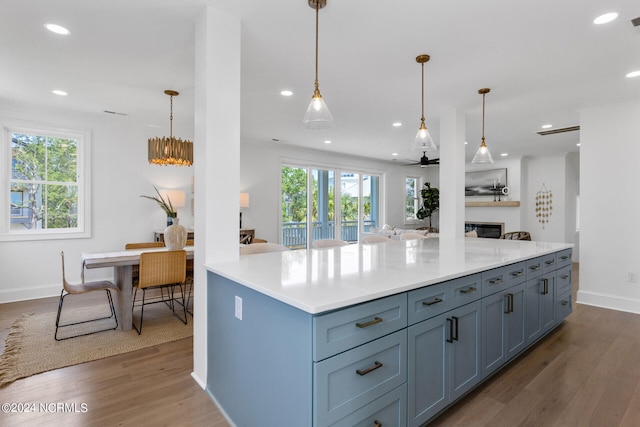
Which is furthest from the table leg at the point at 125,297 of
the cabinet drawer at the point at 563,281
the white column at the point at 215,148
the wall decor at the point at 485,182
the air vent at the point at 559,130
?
the wall decor at the point at 485,182

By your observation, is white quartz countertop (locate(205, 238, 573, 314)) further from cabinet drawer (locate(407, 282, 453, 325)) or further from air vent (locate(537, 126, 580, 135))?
air vent (locate(537, 126, 580, 135))

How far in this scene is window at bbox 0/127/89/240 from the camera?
4.27 m

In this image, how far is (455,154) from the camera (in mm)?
4215

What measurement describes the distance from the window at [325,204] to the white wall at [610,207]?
4797mm

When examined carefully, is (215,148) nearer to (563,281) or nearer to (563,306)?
(563,281)

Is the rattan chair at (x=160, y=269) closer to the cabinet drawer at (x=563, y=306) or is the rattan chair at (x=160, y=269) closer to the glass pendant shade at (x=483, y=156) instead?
the glass pendant shade at (x=483, y=156)

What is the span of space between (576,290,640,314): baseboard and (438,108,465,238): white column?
1.78m

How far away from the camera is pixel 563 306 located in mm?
3289

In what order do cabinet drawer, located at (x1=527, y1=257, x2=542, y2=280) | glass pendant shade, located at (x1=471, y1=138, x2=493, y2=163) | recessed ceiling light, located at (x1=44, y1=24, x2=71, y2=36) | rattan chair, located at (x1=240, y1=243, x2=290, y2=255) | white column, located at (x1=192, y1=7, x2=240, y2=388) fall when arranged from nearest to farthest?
white column, located at (x1=192, y1=7, x2=240, y2=388) < recessed ceiling light, located at (x1=44, y1=24, x2=71, y2=36) < cabinet drawer, located at (x1=527, y1=257, x2=542, y2=280) < rattan chair, located at (x1=240, y1=243, x2=290, y2=255) < glass pendant shade, located at (x1=471, y1=138, x2=493, y2=163)

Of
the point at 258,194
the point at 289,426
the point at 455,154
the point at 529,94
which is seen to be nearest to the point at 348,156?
the point at 258,194

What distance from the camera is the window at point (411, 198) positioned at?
9.70 m

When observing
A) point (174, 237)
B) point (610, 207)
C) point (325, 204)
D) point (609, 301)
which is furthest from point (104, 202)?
point (609, 301)

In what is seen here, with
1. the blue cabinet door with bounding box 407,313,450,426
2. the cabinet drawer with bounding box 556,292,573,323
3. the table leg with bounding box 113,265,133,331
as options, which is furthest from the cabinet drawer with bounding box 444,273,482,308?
the table leg with bounding box 113,265,133,331

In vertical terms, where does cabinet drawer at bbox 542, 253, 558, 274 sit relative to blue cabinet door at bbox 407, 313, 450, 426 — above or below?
above
